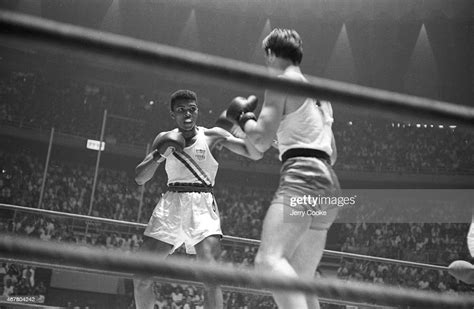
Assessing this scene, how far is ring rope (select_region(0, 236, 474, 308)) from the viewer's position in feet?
2.48

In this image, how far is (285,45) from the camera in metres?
2.04

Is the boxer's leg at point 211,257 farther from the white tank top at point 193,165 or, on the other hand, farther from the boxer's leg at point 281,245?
the boxer's leg at point 281,245

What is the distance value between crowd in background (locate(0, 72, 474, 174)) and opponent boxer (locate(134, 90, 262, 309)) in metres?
10.5

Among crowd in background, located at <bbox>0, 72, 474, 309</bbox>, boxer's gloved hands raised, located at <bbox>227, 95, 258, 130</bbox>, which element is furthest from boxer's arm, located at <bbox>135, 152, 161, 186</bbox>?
crowd in background, located at <bbox>0, 72, 474, 309</bbox>

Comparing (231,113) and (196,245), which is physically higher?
(231,113)

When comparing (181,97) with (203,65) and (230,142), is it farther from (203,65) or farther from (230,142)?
(203,65)

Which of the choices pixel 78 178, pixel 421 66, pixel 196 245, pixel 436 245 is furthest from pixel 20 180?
pixel 196 245

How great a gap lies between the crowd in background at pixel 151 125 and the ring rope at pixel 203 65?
41.7 feet

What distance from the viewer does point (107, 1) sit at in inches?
550

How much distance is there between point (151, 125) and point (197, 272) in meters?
13.4

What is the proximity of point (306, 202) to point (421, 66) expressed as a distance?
42.3 ft

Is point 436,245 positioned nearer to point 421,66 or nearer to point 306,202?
point 421,66

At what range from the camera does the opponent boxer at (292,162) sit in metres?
1.81

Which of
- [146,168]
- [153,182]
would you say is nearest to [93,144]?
[153,182]
